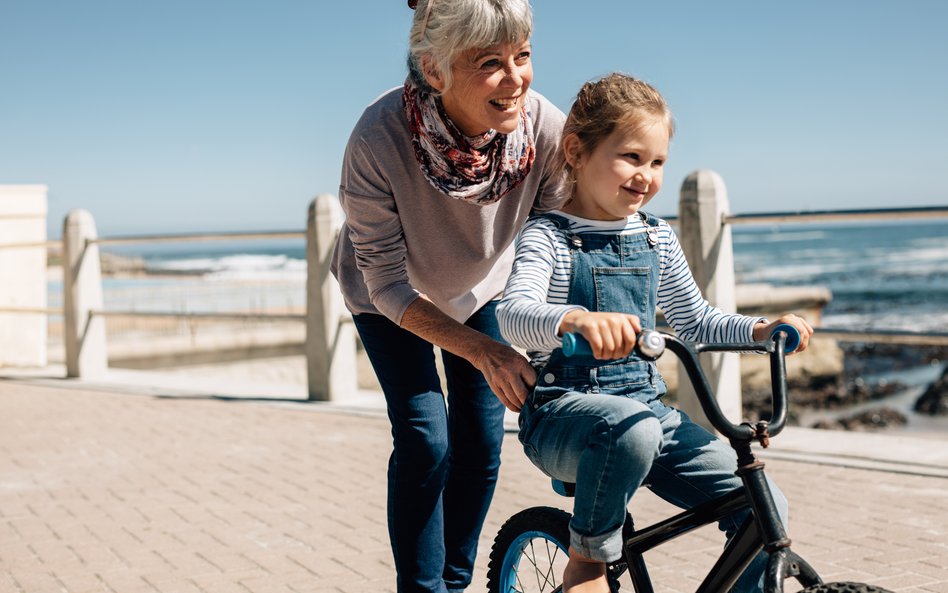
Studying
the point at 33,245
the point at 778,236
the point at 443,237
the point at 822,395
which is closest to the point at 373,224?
the point at 443,237

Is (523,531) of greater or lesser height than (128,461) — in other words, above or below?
above

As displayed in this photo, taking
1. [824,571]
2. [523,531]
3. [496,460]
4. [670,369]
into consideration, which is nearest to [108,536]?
[496,460]

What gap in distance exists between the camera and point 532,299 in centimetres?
218

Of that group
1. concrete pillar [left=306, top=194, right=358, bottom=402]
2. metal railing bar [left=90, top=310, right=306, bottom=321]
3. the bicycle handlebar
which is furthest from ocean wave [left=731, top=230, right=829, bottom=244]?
the bicycle handlebar

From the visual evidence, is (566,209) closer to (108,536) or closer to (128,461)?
(108,536)

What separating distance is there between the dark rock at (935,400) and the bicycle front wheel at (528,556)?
16505mm

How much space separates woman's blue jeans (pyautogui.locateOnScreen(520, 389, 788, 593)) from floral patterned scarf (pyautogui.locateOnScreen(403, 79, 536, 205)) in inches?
24.6

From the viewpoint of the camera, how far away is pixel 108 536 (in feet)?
14.9

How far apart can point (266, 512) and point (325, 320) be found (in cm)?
298

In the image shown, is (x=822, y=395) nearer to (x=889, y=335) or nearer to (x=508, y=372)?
(x=889, y=335)

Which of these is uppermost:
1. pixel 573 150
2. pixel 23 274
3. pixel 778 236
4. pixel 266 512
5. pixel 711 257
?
pixel 778 236

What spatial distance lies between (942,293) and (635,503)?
38902mm

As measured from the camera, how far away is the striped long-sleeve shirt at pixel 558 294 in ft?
6.93

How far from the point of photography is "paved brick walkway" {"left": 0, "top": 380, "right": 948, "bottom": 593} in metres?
3.91
